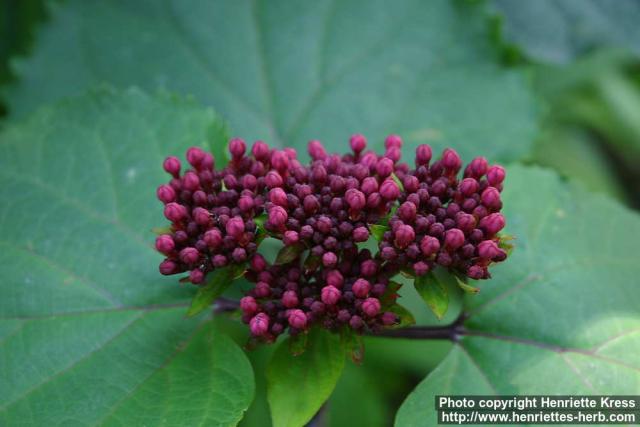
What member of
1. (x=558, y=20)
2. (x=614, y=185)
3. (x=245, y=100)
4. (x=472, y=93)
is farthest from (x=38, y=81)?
(x=614, y=185)

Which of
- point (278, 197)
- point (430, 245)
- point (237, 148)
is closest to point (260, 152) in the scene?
point (237, 148)

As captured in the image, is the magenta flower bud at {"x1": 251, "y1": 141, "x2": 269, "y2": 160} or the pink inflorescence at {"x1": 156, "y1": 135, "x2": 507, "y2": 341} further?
the magenta flower bud at {"x1": 251, "y1": 141, "x2": 269, "y2": 160}

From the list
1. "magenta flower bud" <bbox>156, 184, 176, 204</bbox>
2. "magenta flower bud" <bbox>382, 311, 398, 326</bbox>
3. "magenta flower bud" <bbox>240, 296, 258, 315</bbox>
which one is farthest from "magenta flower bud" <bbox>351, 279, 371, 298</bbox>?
"magenta flower bud" <bbox>156, 184, 176, 204</bbox>

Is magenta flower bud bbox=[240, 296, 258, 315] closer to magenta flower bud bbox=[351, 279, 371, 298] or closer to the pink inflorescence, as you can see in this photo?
the pink inflorescence

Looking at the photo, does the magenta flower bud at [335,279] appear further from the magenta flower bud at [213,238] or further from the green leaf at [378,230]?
the magenta flower bud at [213,238]

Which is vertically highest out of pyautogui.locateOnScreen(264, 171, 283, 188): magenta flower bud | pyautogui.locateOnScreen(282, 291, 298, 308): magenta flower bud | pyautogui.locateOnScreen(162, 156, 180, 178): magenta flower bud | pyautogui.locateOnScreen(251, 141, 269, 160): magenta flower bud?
pyautogui.locateOnScreen(251, 141, 269, 160): magenta flower bud

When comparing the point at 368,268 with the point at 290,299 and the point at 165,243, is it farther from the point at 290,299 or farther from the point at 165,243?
the point at 165,243

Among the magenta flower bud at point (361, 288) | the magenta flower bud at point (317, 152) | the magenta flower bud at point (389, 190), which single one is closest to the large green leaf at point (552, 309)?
the magenta flower bud at point (361, 288)
